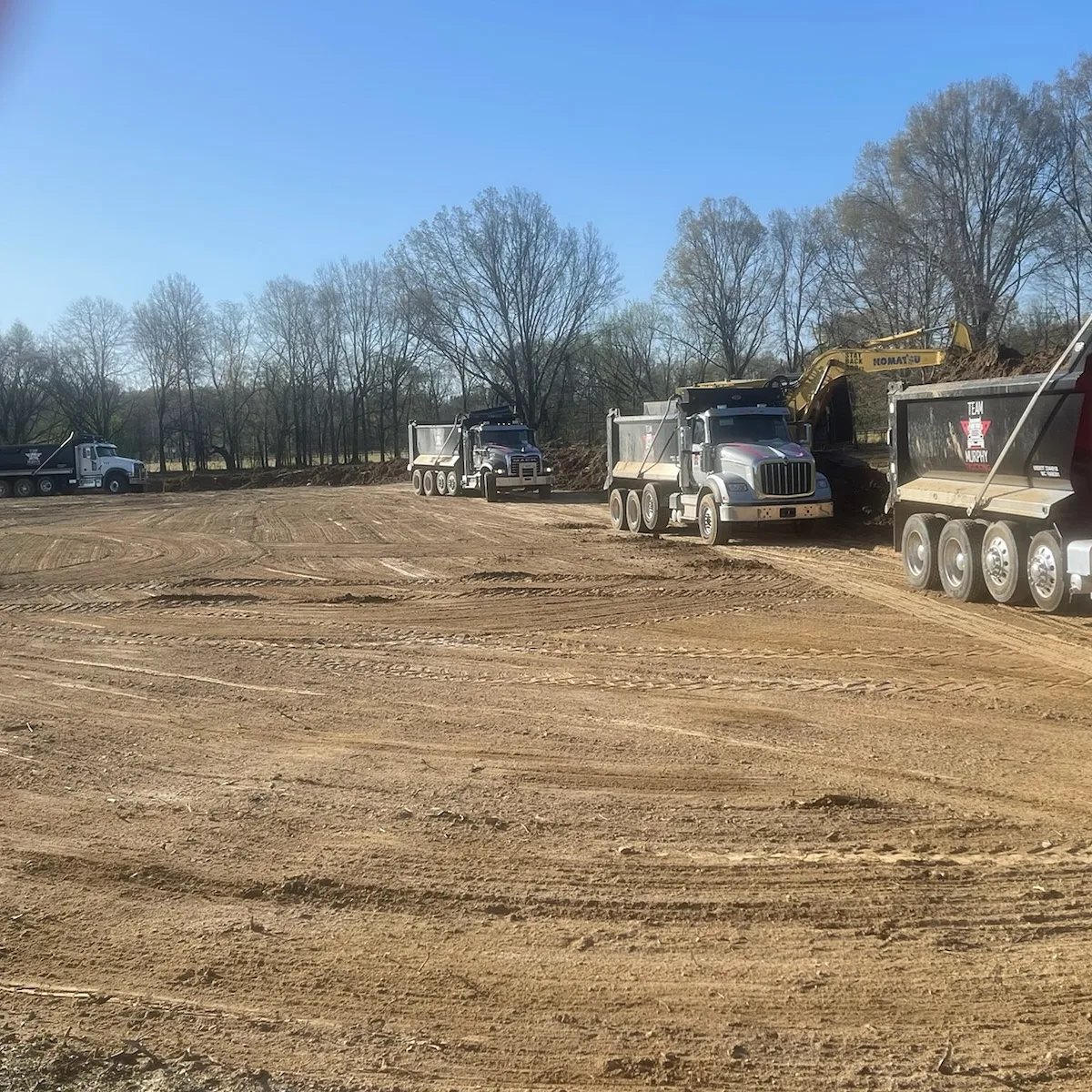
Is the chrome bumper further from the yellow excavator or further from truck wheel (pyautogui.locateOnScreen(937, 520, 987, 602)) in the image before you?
truck wheel (pyautogui.locateOnScreen(937, 520, 987, 602))

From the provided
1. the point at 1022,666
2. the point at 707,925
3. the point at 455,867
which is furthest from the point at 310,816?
the point at 1022,666

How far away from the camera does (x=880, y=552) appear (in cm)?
1830

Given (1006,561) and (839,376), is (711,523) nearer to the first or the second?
(839,376)

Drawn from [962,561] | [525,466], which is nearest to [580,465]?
[525,466]

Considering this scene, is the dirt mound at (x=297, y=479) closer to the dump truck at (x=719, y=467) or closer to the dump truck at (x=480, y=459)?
the dump truck at (x=480, y=459)

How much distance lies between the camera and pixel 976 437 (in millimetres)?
12938

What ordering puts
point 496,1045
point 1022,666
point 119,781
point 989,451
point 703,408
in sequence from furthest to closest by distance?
1. point 703,408
2. point 989,451
3. point 1022,666
4. point 119,781
5. point 496,1045

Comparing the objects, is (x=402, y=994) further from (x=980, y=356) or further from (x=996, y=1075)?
(x=980, y=356)

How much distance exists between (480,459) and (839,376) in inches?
678

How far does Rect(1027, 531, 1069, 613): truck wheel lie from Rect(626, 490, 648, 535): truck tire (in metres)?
12.0

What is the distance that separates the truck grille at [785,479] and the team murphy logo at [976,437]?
616cm

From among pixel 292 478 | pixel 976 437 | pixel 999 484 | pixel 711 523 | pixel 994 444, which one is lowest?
pixel 711 523

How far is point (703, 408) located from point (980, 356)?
5827 mm

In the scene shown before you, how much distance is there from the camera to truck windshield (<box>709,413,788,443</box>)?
67.3 feet
